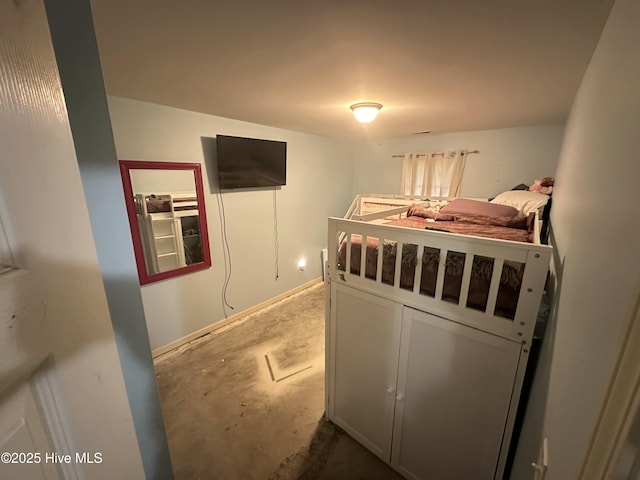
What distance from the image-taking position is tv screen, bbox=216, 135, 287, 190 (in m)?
2.76

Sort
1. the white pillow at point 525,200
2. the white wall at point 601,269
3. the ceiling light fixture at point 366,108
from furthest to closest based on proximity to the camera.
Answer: the white pillow at point 525,200
the ceiling light fixture at point 366,108
the white wall at point 601,269

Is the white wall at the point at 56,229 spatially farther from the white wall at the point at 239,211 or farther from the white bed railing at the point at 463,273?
the white wall at the point at 239,211

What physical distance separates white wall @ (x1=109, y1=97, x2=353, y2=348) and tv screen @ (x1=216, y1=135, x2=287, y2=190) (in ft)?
0.38

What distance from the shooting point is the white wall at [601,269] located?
43 centimetres

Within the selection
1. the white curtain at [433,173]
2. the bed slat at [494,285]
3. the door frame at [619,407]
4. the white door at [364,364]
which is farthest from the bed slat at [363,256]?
the white curtain at [433,173]

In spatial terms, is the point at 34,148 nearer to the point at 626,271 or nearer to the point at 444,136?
the point at 626,271

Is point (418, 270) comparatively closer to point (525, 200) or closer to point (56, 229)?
point (56, 229)

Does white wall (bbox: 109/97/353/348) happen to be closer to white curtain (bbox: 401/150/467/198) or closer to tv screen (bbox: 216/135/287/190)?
tv screen (bbox: 216/135/287/190)

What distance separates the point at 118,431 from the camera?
18.5 inches

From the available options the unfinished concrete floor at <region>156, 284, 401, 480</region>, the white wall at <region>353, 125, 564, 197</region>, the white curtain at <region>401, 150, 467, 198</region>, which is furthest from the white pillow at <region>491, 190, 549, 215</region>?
the unfinished concrete floor at <region>156, 284, 401, 480</region>

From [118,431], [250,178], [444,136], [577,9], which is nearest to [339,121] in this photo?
[250,178]

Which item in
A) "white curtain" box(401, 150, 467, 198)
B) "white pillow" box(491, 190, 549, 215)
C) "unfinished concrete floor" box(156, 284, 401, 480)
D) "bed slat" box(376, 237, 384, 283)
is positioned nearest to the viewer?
"bed slat" box(376, 237, 384, 283)

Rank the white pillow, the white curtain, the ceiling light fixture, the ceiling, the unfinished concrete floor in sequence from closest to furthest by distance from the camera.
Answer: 1. the ceiling
2. the unfinished concrete floor
3. the ceiling light fixture
4. the white pillow
5. the white curtain

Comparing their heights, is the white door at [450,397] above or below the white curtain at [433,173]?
below
